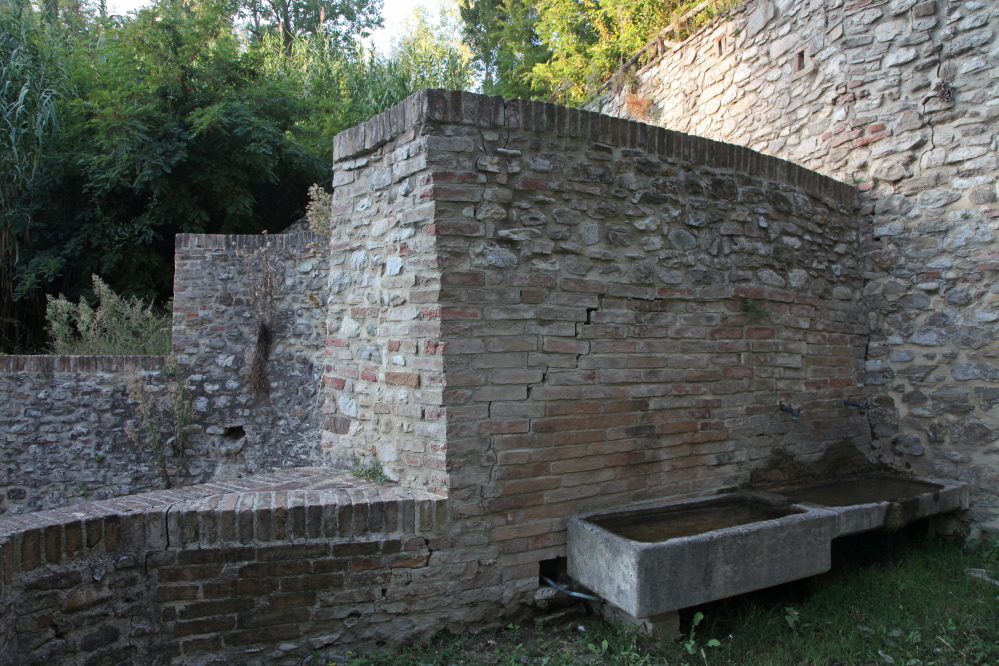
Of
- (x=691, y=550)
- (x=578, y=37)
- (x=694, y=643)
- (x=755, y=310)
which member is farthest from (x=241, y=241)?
(x=578, y=37)

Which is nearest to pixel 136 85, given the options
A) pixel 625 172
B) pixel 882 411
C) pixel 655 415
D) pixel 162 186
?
pixel 162 186

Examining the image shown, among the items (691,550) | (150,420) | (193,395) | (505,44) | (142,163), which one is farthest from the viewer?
(505,44)

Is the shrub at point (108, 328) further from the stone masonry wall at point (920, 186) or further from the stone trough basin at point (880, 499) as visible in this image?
the stone masonry wall at point (920, 186)

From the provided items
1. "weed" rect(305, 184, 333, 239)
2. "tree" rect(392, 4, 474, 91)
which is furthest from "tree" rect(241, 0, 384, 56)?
"weed" rect(305, 184, 333, 239)

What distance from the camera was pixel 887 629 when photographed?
3.04m

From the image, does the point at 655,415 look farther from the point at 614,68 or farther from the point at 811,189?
the point at 614,68

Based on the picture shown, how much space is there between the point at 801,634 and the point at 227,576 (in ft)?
8.92

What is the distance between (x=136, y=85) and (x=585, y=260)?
7.29m

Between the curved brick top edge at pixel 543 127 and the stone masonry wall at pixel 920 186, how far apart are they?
103 centimetres

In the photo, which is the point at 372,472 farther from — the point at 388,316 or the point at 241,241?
the point at 241,241

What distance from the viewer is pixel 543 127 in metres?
3.08

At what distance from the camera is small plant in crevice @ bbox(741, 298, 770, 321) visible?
3.78m

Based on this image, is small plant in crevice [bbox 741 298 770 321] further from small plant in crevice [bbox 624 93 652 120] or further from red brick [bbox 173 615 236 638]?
small plant in crevice [bbox 624 93 652 120]

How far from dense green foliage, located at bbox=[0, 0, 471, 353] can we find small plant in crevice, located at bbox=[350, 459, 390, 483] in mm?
5599
